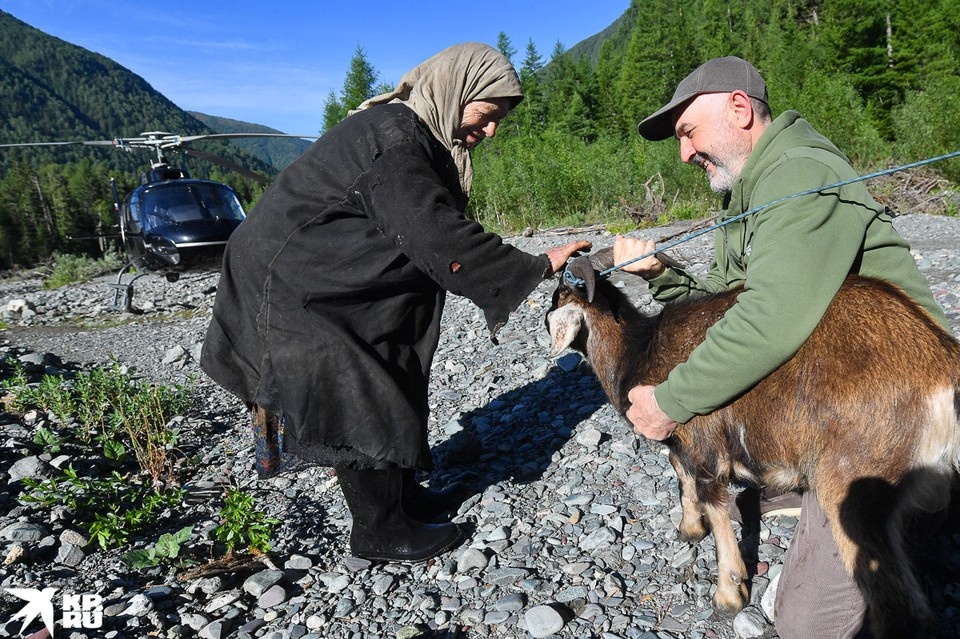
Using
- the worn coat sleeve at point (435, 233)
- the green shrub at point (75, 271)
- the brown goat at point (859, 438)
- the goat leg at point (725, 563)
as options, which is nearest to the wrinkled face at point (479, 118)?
the worn coat sleeve at point (435, 233)

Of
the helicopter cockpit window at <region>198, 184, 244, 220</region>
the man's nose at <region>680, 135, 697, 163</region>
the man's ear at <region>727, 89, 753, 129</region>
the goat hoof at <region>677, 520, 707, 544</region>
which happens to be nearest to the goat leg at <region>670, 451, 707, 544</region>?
the goat hoof at <region>677, 520, 707, 544</region>

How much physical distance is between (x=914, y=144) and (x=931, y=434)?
77.8 ft

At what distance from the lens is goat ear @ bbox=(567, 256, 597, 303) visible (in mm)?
3139

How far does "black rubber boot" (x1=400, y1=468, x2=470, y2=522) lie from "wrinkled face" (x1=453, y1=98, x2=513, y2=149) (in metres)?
2.16

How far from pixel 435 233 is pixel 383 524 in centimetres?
178

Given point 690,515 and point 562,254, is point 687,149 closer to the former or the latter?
point 562,254

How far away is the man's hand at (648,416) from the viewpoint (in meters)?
2.85

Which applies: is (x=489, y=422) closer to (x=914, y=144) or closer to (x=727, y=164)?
(x=727, y=164)

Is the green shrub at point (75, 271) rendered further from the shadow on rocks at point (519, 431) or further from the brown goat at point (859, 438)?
the brown goat at point (859, 438)

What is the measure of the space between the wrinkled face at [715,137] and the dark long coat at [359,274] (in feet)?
3.34

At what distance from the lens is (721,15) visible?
60750 mm

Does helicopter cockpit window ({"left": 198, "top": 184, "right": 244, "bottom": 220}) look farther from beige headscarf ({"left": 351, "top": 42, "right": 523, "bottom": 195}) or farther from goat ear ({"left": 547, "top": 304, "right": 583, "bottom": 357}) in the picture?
goat ear ({"left": 547, "top": 304, "right": 583, "bottom": 357})

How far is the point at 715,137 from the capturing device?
10.1ft

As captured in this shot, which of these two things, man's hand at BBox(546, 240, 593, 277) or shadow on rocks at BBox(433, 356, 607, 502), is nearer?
man's hand at BBox(546, 240, 593, 277)
